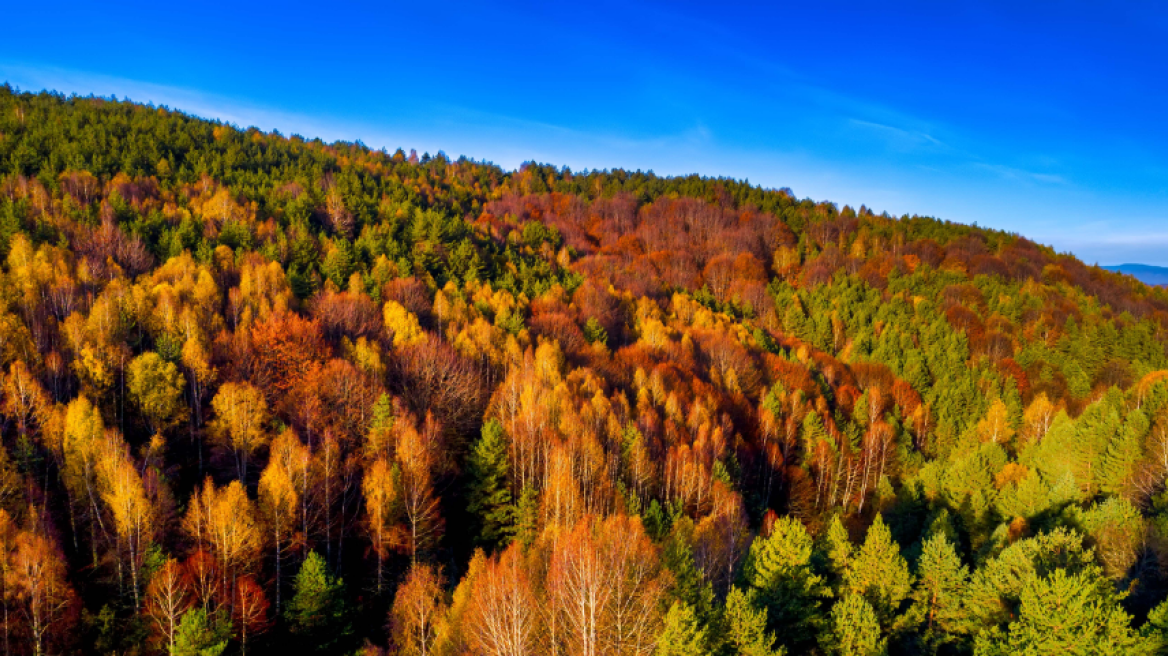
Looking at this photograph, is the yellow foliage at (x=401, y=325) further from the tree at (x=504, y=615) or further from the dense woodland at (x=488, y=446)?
the tree at (x=504, y=615)

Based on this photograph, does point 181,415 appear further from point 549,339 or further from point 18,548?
point 549,339

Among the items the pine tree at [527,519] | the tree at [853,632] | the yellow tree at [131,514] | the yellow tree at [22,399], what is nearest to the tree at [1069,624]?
the tree at [853,632]

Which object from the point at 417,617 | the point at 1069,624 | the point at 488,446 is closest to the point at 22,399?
the point at 488,446

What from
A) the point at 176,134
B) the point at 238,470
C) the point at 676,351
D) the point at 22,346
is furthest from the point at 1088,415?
the point at 176,134

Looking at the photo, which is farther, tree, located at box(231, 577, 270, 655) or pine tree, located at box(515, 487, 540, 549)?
pine tree, located at box(515, 487, 540, 549)

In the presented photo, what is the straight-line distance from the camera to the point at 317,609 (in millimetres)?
28406

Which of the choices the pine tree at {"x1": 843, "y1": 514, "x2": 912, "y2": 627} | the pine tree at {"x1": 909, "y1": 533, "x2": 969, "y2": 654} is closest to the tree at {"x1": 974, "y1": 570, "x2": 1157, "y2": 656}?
the pine tree at {"x1": 843, "y1": 514, "x2": 912, "y2": 627}

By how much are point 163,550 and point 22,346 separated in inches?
869

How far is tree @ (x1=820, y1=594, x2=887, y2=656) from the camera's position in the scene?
74.1 ft

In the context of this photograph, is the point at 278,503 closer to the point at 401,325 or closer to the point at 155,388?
the point at 155,388

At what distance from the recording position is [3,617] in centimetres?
2488

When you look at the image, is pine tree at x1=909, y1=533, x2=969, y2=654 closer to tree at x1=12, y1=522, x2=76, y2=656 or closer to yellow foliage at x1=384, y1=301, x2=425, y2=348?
tree at x1=12, y1=522, x2=76, y2=656

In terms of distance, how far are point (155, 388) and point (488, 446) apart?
22.6 m

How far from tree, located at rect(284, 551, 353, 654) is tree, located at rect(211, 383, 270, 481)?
42.4ft
